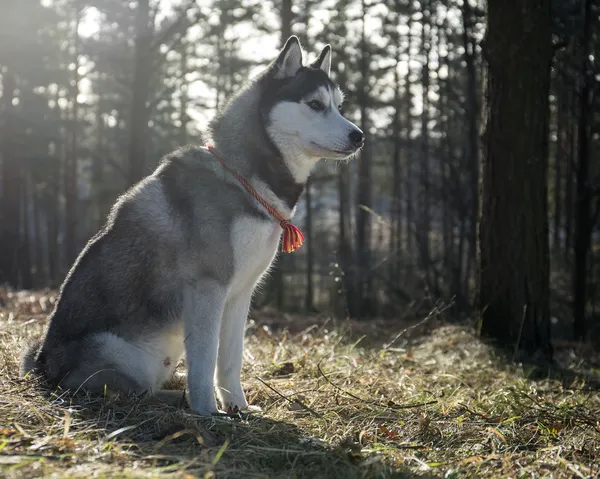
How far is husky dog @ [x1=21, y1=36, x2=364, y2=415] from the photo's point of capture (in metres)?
3.81

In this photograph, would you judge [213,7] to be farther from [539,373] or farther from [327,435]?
[327,435]

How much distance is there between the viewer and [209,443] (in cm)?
314

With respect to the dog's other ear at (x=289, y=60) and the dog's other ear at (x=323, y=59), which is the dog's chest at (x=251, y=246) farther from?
the dog's other ear at (x=323, y=59)

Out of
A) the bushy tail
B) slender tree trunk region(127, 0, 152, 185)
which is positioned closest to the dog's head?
the bushy tail

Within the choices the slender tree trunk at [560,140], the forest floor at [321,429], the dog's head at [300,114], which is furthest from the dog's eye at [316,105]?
the slender tree trunk at [560,140]

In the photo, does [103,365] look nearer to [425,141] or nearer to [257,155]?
[257,155]

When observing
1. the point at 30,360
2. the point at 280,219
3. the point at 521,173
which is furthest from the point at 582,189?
the point at 30,360

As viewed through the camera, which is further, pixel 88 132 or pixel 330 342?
pixel 88 132

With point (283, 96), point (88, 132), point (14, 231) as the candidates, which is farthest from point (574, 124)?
point (88, 132)

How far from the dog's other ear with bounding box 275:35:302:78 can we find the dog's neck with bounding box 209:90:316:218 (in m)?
0.27

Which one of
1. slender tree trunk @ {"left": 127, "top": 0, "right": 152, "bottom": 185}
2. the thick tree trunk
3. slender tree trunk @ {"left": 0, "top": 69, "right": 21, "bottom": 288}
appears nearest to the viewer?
the thick tree trunk

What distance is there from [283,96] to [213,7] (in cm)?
1289

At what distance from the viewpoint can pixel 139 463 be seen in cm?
264

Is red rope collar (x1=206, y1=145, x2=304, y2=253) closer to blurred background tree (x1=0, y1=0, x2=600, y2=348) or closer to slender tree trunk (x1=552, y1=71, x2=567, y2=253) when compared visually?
blurred background tree (x1=0, y1=0, x2=600, y2=348)
